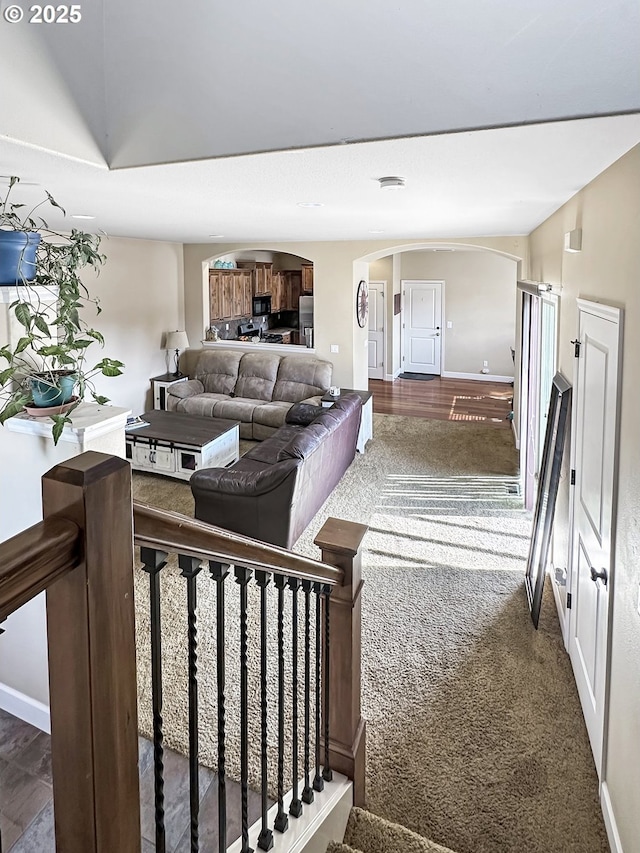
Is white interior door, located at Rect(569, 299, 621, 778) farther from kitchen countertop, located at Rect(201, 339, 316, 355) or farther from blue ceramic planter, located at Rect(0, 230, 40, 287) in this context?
kitchen countertop, located at Rect(201, 339, 316, 355)

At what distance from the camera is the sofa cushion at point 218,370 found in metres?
7.86

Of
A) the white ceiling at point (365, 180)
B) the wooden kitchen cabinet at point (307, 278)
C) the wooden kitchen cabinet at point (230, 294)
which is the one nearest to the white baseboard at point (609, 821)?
the white ceiling at point (365, 180)

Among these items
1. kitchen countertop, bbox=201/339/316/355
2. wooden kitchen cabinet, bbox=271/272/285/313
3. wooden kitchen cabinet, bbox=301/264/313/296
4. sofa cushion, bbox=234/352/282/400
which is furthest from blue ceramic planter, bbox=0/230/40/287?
wooden kitchen cabinet, bbox=301/264/313/296

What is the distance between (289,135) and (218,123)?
27cm

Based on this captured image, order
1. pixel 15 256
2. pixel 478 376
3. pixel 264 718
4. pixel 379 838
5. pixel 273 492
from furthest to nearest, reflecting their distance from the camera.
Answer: pixel 478 376 < pixel 273 492 < pixel 15 256 < pixel 379 838 < pixel 264 718

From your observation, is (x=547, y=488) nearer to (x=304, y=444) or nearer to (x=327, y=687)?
(x=304, y=444)

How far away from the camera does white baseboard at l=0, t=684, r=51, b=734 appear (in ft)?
8.37

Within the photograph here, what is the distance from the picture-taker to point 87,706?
757mm

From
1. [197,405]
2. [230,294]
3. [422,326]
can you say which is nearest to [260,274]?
[230,294]

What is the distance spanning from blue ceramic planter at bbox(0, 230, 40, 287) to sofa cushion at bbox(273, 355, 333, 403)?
509cm

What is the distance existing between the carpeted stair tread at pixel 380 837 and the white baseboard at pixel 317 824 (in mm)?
38

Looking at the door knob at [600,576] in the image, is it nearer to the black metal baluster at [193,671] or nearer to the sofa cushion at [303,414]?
the black metal baluster at [193,671]

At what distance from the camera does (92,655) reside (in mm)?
752

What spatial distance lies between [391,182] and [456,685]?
8.30ft
